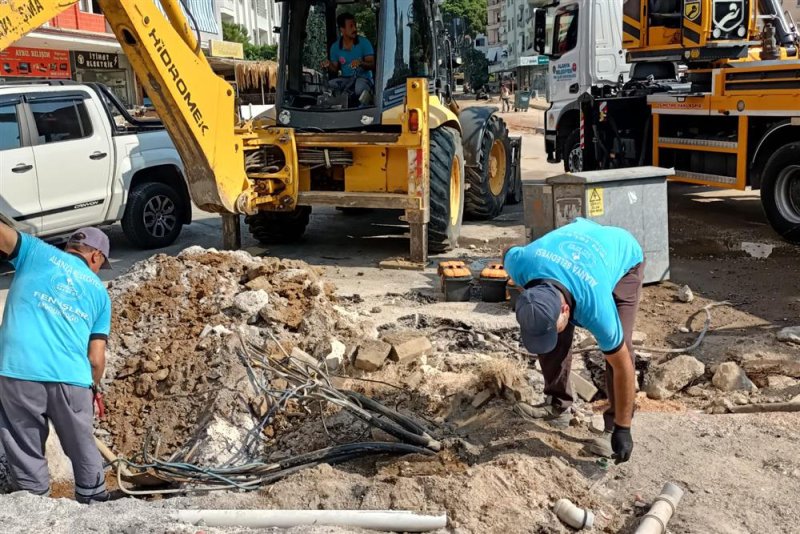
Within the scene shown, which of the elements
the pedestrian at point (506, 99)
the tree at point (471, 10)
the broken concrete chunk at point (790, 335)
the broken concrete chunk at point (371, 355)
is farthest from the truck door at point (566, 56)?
the tree at point (471, 10)

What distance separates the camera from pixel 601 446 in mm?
4383

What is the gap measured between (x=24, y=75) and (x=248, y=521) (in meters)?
23.3

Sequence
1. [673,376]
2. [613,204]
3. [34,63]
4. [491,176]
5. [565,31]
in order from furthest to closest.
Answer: [34,63], [565,31], [491,176], [613,204], [673,376]

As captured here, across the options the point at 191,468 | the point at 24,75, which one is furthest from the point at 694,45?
the point at 24,75

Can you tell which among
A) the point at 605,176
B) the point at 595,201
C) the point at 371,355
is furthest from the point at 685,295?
the point at 371,355

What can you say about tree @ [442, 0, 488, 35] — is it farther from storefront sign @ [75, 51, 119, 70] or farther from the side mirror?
the side mirror

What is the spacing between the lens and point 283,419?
517cm

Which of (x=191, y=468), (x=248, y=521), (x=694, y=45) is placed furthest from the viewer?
(x=694, y=45)

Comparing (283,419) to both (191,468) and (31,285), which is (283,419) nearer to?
(191,468)

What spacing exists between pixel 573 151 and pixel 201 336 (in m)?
8.83

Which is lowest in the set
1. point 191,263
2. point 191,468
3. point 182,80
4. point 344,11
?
point 191,468

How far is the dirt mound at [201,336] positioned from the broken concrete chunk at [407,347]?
35 centimetres

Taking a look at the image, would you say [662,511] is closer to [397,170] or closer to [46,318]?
[46,318]

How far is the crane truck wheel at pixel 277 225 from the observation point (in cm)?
999
